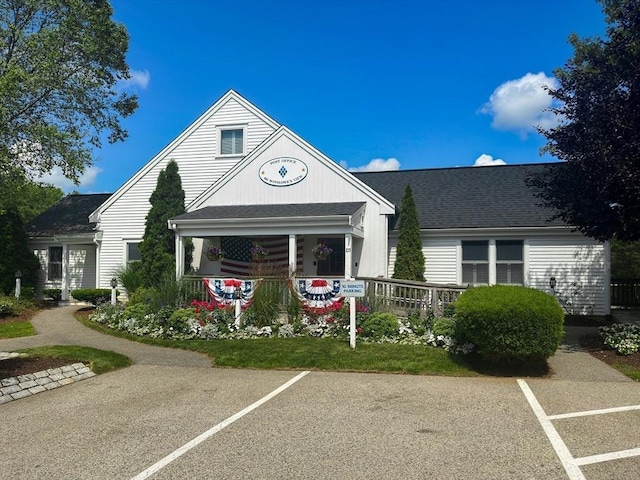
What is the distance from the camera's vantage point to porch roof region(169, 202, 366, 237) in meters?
14.4

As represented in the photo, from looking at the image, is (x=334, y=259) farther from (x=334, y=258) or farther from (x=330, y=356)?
(x=330, y=356)

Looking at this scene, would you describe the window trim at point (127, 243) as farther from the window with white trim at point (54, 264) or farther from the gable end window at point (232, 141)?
the gable end window at point (232, 141)

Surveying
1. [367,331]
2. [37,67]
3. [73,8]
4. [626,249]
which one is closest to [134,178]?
[37,67]

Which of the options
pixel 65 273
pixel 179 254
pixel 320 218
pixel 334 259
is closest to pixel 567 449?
pixel 320 218

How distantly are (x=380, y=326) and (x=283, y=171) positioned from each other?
25.5ft

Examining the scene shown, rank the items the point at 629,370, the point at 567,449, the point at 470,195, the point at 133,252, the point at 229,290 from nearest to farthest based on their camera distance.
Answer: the point at 567,449 → the point at 629,370 → the point at 229,290 → the point at 470,195 → the point at 133,252

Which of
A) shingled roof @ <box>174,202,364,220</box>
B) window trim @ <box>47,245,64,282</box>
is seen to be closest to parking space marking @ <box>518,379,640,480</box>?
shingled roof @ <box>174,202,364,220</box>

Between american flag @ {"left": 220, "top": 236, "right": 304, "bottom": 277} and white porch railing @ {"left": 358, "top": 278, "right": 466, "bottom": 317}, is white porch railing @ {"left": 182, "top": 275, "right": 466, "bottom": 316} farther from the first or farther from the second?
american flag @ {"left": 220, "top": 236, "right": 304, "bottom": 277}

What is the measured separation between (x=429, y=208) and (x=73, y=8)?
1558 centimetres

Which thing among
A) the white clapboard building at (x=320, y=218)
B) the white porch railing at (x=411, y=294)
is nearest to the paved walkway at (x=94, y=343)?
the white clapboard building at (x=320, y=218)

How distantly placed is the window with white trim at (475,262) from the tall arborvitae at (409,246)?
1563 millimetres

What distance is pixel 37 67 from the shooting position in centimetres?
1844

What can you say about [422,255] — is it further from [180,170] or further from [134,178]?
[134,178]

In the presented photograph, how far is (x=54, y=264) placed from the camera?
2184 centimetres
